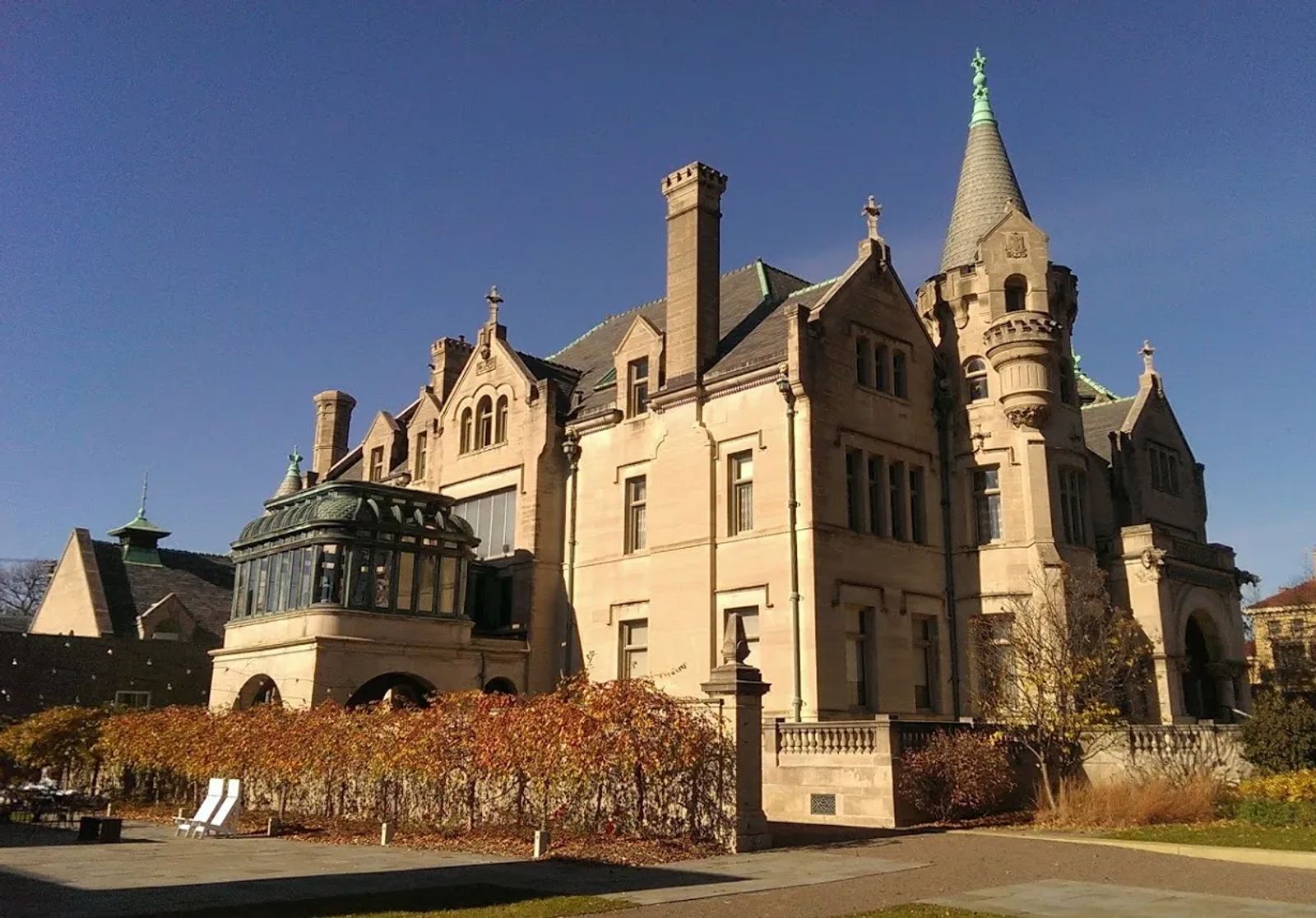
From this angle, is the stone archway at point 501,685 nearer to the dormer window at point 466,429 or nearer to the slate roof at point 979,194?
the dormer window at point 466,429

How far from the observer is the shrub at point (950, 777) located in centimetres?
2294

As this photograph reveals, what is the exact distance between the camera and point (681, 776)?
19203 mm

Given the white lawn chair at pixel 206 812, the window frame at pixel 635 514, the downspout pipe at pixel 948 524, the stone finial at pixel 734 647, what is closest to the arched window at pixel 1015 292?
the downspout pipe at pixel 948 524

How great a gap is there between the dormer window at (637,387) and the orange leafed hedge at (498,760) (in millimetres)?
14073

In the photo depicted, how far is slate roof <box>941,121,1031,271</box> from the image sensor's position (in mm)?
35656

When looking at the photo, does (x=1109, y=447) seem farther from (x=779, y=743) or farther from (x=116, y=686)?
(x=116, y=686)

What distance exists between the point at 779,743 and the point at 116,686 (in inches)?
1123

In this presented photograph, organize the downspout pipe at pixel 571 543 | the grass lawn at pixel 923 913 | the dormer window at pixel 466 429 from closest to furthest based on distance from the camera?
the grass lawn at pixel 923 913 → the downspout pipe at pixel 571 543 → the dormer window at pixel 466 429

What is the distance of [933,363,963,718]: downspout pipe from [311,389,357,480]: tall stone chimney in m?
31.4

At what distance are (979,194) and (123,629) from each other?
39.1 metres

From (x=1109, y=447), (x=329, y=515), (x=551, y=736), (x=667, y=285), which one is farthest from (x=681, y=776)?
(x=1109, y=447)

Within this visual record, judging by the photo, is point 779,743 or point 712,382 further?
point 712,382

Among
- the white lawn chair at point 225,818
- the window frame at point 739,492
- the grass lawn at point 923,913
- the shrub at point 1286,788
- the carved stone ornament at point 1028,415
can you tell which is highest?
the carved stone ornament at point 1028,415

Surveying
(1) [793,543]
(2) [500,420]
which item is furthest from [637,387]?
(1) [793,543]
